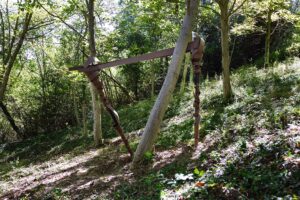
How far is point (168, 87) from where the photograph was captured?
6.66 meters

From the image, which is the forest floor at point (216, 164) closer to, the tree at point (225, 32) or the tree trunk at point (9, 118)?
the tree at point (225, 32)

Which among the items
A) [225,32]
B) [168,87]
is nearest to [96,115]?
[225,32]

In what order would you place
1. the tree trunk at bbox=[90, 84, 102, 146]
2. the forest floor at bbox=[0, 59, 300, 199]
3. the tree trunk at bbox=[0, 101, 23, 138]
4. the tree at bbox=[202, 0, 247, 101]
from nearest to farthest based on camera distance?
1. the forest floor at bbox=[0, 59, 300, 199]
2. the tree at bbox=[202, 0, 247, 101]
3. the tree trunk at bbox=[90, 84, 102, 146]
4. the tree trunk at bbox=[0, 101, 23, 138]

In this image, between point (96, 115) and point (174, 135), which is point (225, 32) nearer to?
point (174, 135)

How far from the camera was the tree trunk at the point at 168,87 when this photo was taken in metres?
6.50

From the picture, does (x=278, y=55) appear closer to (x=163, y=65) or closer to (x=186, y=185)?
(x=163, y=65)

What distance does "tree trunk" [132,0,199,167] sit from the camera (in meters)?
6.50

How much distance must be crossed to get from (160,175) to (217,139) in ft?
7.09

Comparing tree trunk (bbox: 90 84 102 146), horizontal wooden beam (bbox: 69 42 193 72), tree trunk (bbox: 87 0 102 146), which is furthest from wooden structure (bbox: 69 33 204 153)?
tree trunk (bbox: 90 84 102 146)

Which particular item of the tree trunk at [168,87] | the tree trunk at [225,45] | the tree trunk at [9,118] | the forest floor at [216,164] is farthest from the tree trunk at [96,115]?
the tree trunk at [9,118]

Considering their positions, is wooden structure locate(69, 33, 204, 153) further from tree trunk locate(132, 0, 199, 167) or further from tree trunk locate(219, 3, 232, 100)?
tree trunk locate(219, 3, 232, 100)

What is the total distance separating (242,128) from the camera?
6801 millimetres

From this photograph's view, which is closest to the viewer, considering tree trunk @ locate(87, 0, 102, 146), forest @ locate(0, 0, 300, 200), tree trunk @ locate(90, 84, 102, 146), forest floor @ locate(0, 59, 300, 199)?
forest floor @ locate(0, 59, 300, 199)

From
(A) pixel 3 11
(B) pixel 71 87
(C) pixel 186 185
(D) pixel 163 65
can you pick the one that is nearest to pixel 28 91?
(B) pixel 71 87
